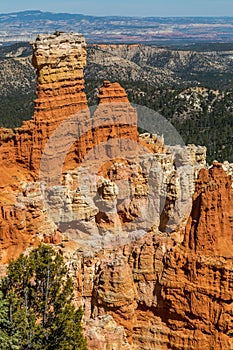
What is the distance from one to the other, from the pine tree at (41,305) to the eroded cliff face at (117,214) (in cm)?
83

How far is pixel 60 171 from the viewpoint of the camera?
26.4m

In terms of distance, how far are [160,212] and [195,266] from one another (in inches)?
318

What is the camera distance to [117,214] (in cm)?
2170

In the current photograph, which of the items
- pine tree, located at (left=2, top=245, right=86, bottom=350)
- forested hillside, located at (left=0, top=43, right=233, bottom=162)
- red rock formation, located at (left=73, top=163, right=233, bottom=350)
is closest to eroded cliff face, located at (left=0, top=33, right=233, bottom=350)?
red rock formation, located at (left=73, top=163, right=233, bottom=350)

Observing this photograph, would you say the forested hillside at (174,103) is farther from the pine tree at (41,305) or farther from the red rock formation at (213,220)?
the pine tree at (41,305)

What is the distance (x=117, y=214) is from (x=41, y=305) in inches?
374

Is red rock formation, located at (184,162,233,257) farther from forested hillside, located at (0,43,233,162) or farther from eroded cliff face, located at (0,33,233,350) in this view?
forested hillside, located at (0,43,233,162)

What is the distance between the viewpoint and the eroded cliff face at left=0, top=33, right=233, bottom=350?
12.9 meters

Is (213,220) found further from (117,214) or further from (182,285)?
(117,214)

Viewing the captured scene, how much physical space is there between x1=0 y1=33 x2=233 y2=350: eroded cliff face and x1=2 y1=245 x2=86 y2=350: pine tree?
2.72ft

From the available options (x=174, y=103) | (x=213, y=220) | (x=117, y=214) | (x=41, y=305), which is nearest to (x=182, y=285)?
(x=213, y=220)

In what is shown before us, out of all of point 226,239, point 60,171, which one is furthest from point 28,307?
point 60,171

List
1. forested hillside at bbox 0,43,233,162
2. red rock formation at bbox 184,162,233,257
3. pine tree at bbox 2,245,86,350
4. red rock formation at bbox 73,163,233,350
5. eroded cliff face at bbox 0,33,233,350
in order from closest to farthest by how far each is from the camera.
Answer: pine tree at bbox 2,245,86,350
red rock formation at bbox 73,163,233,350
eroded cliff face at bbox 0,33,233,350
red rock formation at bbox 184,162,233,257
forested hillside at bbox 0,43,233,162

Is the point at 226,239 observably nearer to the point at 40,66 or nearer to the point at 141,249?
the point at 141,249
